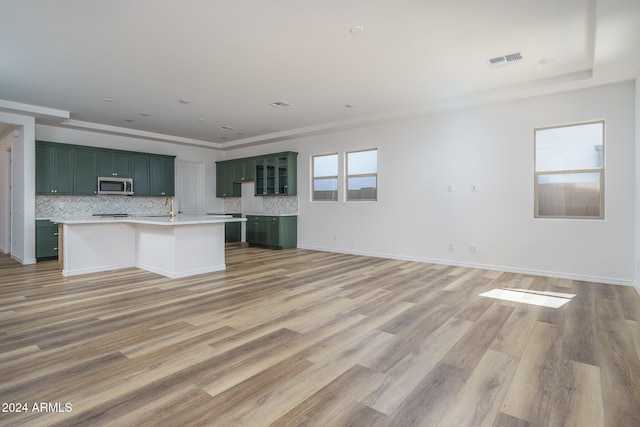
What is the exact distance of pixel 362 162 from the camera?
712cm

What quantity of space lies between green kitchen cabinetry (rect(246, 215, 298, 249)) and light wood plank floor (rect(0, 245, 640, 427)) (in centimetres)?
355

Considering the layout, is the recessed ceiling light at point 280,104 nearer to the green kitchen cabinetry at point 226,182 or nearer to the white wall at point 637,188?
the green kitchen cabinetry at point 226,182

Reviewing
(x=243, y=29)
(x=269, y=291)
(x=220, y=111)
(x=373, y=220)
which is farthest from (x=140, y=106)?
(x=373, y=220)

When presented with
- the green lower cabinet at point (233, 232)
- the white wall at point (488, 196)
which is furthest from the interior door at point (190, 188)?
the white wall at point (488, 196)

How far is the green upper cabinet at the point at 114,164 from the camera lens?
23.7ft

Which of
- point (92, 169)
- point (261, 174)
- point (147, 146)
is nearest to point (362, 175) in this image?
point (261, 174)

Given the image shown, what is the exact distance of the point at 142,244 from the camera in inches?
221

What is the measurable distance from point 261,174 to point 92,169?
369 centimetres

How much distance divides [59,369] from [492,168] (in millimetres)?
5786

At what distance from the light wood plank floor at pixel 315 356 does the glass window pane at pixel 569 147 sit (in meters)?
1.75

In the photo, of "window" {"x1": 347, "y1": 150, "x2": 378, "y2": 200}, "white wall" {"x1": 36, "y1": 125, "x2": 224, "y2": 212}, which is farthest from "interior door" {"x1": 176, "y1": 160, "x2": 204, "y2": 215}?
"window" {"x1": 347, "y1": 150, "x2": 378, "y2": 200}

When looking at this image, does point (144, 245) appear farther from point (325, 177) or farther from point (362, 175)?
point (362, 175)

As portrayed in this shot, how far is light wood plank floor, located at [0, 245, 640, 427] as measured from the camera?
1.76 meters

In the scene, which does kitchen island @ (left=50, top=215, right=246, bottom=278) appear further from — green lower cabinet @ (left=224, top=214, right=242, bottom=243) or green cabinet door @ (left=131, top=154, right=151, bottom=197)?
green lower cabinet @ (left=224, top=214, right=242, bottom=243)
